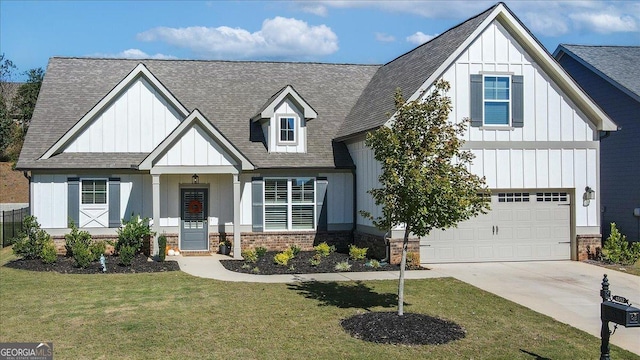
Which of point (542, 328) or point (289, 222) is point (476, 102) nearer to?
point (289, 222)

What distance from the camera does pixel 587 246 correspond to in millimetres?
20031

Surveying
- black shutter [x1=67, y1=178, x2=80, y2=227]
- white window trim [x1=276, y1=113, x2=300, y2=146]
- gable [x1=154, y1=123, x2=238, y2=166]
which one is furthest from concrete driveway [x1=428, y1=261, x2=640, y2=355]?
black shutter [x1=67, y1=178, x2=80, y2=227]

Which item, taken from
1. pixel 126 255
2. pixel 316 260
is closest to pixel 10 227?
pixel 126 255

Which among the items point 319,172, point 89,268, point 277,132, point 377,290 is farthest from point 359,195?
point 89,268

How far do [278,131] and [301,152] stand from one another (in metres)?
1.11

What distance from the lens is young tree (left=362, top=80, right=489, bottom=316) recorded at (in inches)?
436

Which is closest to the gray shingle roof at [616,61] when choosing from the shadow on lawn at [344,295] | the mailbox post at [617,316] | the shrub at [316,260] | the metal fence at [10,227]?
the shrub at [316,260]

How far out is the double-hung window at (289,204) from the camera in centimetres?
2212

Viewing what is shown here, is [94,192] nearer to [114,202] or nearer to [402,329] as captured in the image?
[114,202]

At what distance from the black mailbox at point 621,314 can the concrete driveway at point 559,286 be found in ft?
5.77

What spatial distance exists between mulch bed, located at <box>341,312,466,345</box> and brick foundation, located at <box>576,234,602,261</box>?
1016 centimetres

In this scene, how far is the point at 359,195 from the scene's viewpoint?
867 inches

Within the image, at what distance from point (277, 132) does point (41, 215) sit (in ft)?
27.4

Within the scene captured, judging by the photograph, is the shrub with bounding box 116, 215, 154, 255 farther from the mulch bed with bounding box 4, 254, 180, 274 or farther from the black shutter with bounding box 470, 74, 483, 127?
the black shutter with bounding box 470, 74, 483, 127
